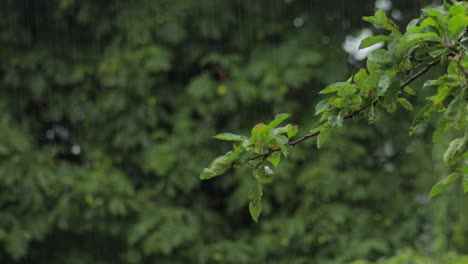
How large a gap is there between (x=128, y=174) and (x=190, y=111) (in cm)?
63

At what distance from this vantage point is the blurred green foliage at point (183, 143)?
4.82m

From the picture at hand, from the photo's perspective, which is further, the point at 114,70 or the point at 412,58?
the point at 114,70

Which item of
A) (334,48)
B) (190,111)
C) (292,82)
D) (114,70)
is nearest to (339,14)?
(334,48)

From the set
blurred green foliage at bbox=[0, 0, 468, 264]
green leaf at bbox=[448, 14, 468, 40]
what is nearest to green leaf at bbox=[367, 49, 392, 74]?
→ green leaf at bbox=[448, 14, 468, 40]

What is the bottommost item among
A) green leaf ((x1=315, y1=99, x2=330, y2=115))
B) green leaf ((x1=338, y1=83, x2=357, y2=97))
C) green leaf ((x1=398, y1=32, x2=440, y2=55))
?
green leaf ((x1=398, y1=32, x2=440, y2=55))

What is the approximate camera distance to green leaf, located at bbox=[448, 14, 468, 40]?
1.10 m

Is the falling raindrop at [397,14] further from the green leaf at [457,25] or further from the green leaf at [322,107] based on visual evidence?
the green leaf at [457,25]

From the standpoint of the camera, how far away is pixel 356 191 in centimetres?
498

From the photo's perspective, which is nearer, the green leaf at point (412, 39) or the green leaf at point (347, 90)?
the green leaf at point (412, 39)

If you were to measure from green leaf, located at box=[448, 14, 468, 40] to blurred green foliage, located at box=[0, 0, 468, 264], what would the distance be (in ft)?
11.4

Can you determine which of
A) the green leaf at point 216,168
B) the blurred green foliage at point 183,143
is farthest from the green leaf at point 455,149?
the blurred green foliage at point 183,143

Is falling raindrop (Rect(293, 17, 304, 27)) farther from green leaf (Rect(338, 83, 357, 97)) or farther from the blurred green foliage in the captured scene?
green leaf (Rect(338, 83, 357, 97))

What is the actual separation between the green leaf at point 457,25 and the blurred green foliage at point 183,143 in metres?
3.49

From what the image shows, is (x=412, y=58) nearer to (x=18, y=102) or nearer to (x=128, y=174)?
(x=128, y=174)
